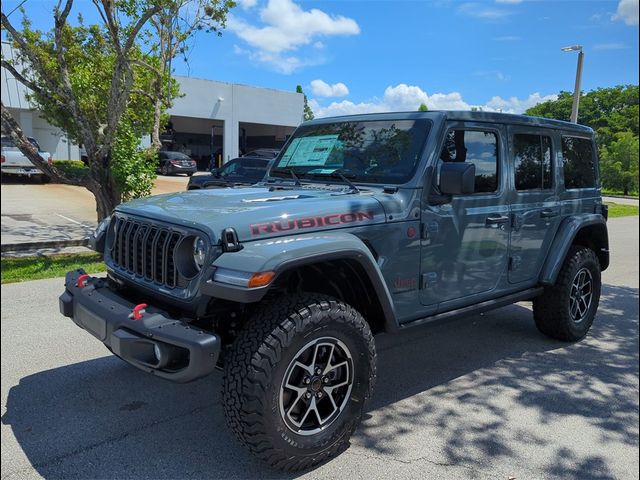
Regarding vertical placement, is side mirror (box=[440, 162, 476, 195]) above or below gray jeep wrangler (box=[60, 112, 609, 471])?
above

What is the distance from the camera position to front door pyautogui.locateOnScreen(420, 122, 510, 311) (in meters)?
3.61

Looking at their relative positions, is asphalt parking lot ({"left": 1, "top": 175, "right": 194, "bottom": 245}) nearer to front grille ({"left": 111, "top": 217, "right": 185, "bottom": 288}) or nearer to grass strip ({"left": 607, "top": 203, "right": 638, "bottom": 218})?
front grille ({"left": 111, "top": 217, "right": 185, "bottom": 288})

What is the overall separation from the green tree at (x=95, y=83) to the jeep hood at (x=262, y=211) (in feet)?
17.1

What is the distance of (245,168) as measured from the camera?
15.8m

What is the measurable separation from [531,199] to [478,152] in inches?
29.5

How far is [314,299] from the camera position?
2924 mm

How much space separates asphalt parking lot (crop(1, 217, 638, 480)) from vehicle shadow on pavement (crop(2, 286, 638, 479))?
0.03 ft

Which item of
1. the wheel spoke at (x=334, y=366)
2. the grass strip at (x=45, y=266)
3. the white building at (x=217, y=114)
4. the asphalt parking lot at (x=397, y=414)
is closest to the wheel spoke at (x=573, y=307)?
the asphalt parking lot at (x=397, y=414)

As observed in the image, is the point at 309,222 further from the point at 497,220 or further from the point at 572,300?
the point at 572,300

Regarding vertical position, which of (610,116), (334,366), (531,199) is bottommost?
(334,366)

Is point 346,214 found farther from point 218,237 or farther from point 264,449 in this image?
point 264,449

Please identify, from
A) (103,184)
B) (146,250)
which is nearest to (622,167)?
(103,184)

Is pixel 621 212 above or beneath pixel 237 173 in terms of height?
beneath

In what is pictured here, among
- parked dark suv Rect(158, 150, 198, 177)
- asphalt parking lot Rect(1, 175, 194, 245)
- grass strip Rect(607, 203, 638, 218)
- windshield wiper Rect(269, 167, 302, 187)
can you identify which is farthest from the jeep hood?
parked dark suv Rect(158, 150, 198, 177)
